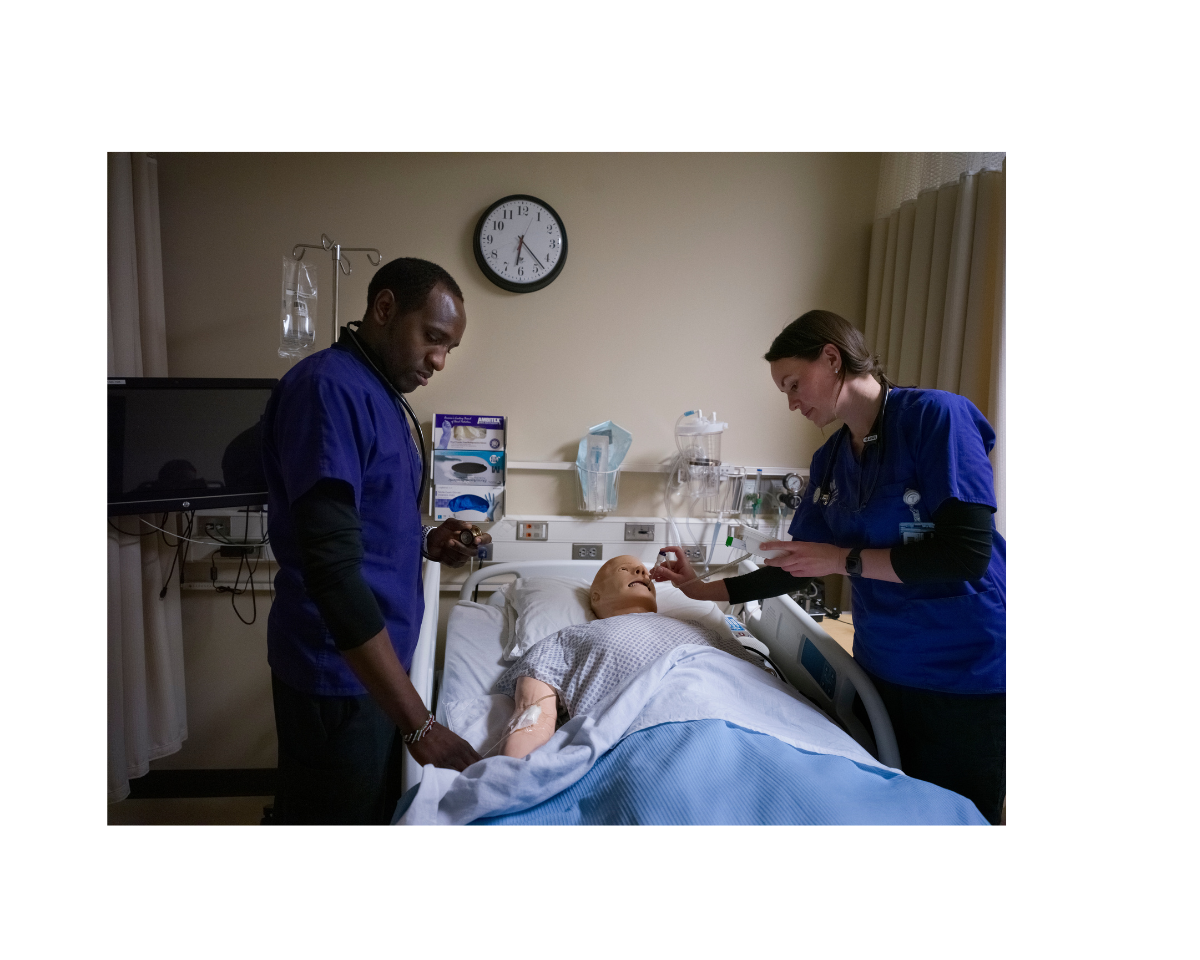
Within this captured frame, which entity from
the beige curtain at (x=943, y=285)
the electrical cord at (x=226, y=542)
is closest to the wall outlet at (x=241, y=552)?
the electrical cord at (x=226, y=542)

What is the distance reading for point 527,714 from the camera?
2.89 ft

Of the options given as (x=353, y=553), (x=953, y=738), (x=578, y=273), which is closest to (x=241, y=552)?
(x=353, y=553)

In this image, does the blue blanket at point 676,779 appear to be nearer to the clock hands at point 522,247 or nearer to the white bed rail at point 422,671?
the white bed rail at point 422,671

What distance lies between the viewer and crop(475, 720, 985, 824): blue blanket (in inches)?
25.0

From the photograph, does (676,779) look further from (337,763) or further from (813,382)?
(813,382)

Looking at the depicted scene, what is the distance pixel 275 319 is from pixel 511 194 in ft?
1.77

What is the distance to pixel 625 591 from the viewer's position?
1324mm

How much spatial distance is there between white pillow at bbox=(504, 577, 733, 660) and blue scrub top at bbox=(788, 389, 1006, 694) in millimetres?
405

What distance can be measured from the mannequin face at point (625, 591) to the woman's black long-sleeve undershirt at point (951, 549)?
653 mm

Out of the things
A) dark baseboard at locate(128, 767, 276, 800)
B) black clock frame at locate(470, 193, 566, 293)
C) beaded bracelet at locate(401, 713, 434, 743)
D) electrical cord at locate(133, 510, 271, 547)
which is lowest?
dark baseboard at locate(128, 767, 276, 800)

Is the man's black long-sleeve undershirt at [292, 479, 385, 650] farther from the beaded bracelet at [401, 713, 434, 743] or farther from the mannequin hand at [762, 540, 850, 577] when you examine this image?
the mannequin hand at [762, 540, 850, 577]

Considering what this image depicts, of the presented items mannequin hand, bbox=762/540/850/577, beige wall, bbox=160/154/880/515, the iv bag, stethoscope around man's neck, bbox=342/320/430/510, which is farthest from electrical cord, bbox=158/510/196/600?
mannequin hand, bbox=762/540/850/577
